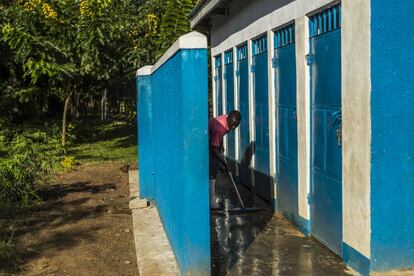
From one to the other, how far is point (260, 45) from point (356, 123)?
4371mm

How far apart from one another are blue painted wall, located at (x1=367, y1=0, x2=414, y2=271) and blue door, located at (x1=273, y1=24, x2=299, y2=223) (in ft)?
7.58

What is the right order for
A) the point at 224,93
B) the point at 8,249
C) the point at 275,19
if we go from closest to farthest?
1. the point at 8,249
2. the point at 275,19
3. the point at 224,93

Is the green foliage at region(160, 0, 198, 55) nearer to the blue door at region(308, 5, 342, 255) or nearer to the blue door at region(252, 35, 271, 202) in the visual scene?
the blue door at region(252, 35, 271, 202)

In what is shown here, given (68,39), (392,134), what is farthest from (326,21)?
(68,39)

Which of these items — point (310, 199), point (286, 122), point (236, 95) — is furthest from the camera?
point (236, 95)

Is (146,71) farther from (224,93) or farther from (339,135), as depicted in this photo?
(339,135)

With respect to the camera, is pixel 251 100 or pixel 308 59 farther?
pixel 251 100

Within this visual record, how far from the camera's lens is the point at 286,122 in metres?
7.89

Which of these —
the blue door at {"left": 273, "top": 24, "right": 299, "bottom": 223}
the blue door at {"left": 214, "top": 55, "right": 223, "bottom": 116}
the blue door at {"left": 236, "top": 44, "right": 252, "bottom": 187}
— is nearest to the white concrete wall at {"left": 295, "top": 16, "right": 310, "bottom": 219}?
the blue door at {"left": 273, "top": 24, "right": 299, "bottom": 223}

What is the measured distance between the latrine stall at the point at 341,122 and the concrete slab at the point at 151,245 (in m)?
1.73

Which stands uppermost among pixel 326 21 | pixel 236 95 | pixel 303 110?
pixel 326 21

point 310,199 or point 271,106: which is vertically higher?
point 271,106

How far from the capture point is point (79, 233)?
24.5ft

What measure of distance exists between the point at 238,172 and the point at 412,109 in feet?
21.6
